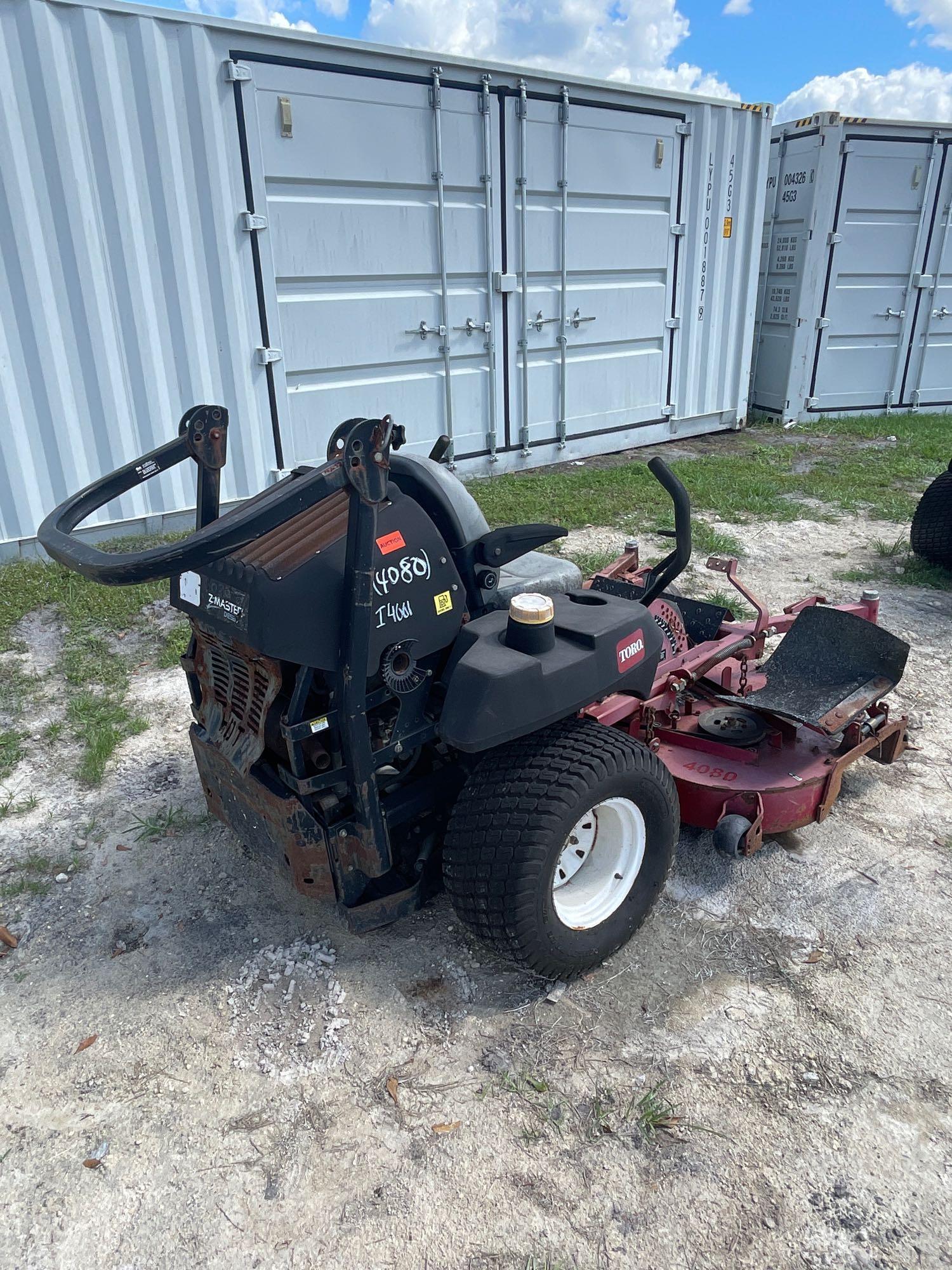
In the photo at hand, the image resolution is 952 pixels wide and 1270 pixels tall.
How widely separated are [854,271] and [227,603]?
30.5 feet

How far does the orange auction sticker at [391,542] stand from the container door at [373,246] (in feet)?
14.0

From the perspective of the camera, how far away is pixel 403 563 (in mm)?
2188

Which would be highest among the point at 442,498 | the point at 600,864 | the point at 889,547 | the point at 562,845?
the point at 442,498

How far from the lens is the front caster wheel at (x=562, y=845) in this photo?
2178mm

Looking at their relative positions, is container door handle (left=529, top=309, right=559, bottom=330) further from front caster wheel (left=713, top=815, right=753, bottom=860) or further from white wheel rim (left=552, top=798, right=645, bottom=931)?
white wheel rim (left=552, top=798, right=645, bottom=931)

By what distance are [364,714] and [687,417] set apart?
295 inches

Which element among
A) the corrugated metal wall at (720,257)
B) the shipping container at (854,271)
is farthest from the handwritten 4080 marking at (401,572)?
the shipping container at (854,271)

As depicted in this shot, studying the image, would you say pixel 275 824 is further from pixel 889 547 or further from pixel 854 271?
pixel 854 271

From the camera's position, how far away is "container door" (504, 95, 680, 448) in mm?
6844

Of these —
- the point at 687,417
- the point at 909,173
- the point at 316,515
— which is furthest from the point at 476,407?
the point at 909,173

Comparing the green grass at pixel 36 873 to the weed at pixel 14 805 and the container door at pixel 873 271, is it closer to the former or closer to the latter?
the weed at pixel 14 805

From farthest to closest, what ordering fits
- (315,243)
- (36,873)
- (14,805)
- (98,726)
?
(315,243) < (98,726) < (14,805) < (36,873)

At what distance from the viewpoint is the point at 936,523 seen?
17.4 ft

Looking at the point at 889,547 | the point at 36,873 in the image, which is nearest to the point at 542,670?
the point at 36,873
